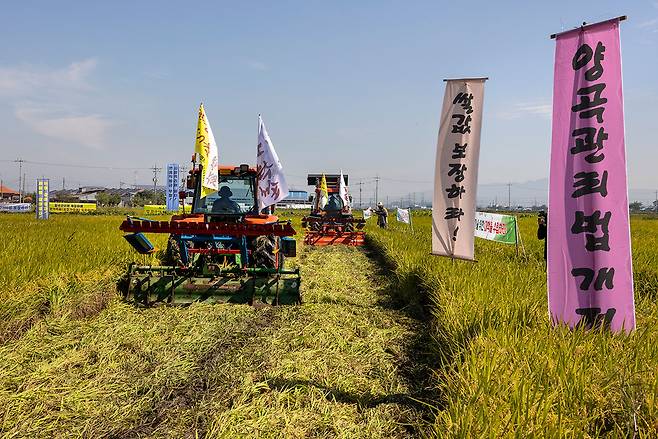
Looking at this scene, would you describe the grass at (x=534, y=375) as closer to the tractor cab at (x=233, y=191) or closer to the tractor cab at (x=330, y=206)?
the tractor cab at (x=233, y=191)

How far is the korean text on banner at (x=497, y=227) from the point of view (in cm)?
885

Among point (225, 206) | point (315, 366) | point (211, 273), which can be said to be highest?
point (225, 206)

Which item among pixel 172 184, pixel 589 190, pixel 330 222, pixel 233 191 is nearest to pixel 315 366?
pixel 589 190

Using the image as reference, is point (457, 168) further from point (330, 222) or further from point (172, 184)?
point (172, 184)

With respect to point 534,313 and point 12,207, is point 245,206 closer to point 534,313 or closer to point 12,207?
point 534,313

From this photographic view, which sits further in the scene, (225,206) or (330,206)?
(330,206)

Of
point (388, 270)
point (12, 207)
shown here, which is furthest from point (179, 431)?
point (12, 207)

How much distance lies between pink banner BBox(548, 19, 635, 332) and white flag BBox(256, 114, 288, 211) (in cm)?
336

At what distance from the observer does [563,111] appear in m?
3.47

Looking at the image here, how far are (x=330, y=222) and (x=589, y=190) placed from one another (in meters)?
12.2

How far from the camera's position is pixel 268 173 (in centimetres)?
574

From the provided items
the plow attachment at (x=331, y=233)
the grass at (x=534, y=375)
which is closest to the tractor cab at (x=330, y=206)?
the plow attachment at (x=331, y=233)

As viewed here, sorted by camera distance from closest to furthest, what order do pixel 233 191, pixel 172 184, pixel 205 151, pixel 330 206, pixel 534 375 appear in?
pixel 534 375, pixel 205 151, pixel 233 191, pixel 330 206, pixel 172 184

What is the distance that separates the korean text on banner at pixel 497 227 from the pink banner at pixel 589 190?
17.6ft
